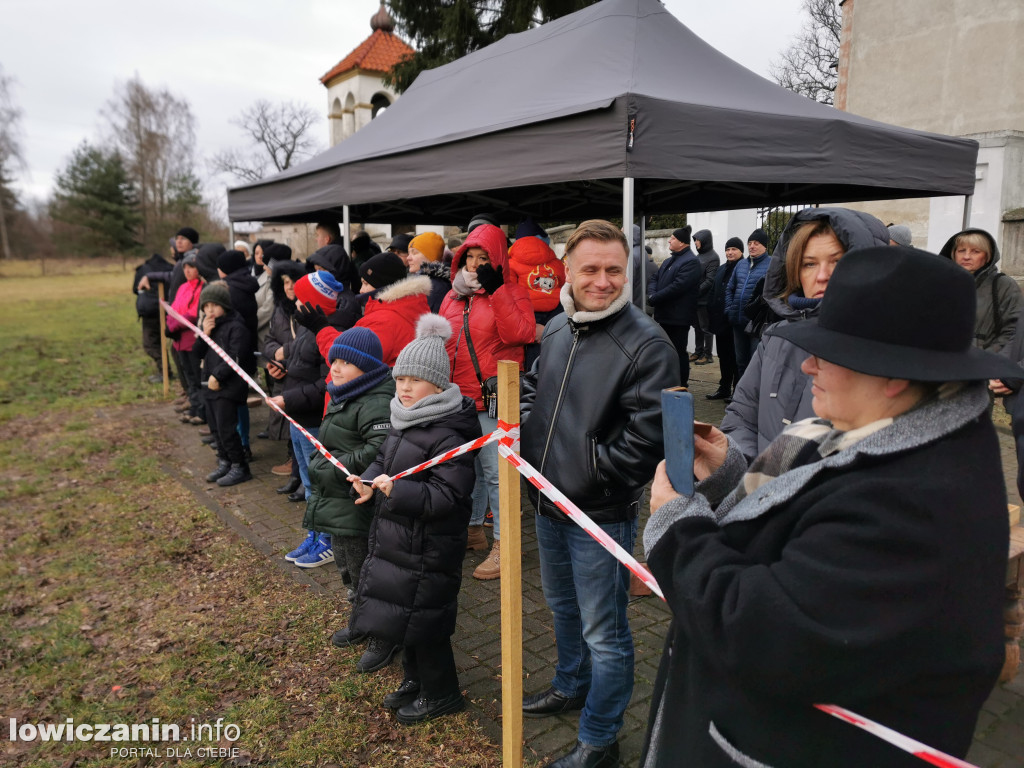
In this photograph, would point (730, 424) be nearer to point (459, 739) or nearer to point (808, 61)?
point (459, 739)

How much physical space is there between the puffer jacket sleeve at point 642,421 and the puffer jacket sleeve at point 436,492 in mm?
720

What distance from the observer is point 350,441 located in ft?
11.6

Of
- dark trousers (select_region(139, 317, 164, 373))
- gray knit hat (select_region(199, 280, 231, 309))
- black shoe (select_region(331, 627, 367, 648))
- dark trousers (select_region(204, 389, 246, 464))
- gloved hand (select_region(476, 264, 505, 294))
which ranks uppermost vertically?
gloved hand (select_region(476, 264, 505, 294))

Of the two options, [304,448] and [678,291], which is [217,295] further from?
[678,291]

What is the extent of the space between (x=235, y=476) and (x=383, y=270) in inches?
98.6

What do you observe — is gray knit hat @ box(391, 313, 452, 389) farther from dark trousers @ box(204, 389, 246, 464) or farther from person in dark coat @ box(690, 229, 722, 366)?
person in dark coat @ box(690, 229, 722, 366)

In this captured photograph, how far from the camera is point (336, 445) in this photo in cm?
354

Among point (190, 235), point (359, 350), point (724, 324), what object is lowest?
point (724, 324)

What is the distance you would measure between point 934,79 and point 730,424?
18701 mm

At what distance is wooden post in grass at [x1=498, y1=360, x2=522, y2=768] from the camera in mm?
2342

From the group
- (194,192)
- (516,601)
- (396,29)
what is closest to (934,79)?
(396,29)

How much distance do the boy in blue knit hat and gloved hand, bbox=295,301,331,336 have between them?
1.21 metres

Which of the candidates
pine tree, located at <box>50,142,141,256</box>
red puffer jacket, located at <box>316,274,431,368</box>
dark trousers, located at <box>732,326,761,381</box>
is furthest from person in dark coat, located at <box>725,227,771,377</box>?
pine tree, located at <box>50,142,141,256</box>

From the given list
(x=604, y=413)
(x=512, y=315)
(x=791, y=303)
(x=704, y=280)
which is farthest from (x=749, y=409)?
(x=704, y=280)
